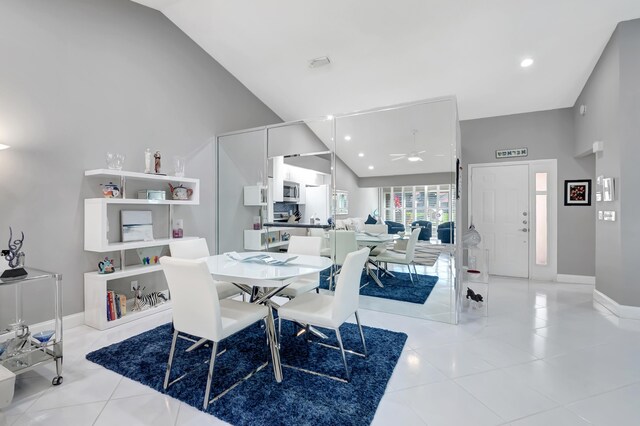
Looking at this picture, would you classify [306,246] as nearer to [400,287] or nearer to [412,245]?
[412,245]

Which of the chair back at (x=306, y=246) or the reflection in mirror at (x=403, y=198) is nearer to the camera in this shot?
the chair back at (x=306, y=246)

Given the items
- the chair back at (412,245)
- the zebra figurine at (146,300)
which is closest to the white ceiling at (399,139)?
the chair back at (412,245)

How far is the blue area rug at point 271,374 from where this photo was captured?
1.74m

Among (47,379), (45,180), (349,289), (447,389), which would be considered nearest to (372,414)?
(447,389)

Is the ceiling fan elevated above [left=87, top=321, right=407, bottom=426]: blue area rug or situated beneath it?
elevated above

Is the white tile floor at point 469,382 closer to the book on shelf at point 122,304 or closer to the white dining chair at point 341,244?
the book on shelf at point 122,304

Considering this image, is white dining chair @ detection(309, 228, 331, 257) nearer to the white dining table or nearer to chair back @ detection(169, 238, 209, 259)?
the white dining table

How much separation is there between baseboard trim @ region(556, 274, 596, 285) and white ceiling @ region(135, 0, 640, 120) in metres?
2.66

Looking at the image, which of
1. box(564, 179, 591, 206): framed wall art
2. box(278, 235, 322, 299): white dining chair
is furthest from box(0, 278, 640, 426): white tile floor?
box(564, 179, 591, 206): framed wall art

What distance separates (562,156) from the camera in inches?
188

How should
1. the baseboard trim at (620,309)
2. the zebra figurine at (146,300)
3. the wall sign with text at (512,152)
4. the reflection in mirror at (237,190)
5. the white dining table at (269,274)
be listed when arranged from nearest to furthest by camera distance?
the white dining table at (269,274) → the baseboard trim at (620,309) → the zebra figurine at (146,300) → the reflection in mirror at (237,190) → the wall sign with text at (512,152)

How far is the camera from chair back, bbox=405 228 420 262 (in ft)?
11.9

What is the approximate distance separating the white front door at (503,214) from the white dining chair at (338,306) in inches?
156

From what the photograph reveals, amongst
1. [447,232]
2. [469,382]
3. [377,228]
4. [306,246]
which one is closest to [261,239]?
[306,246]
